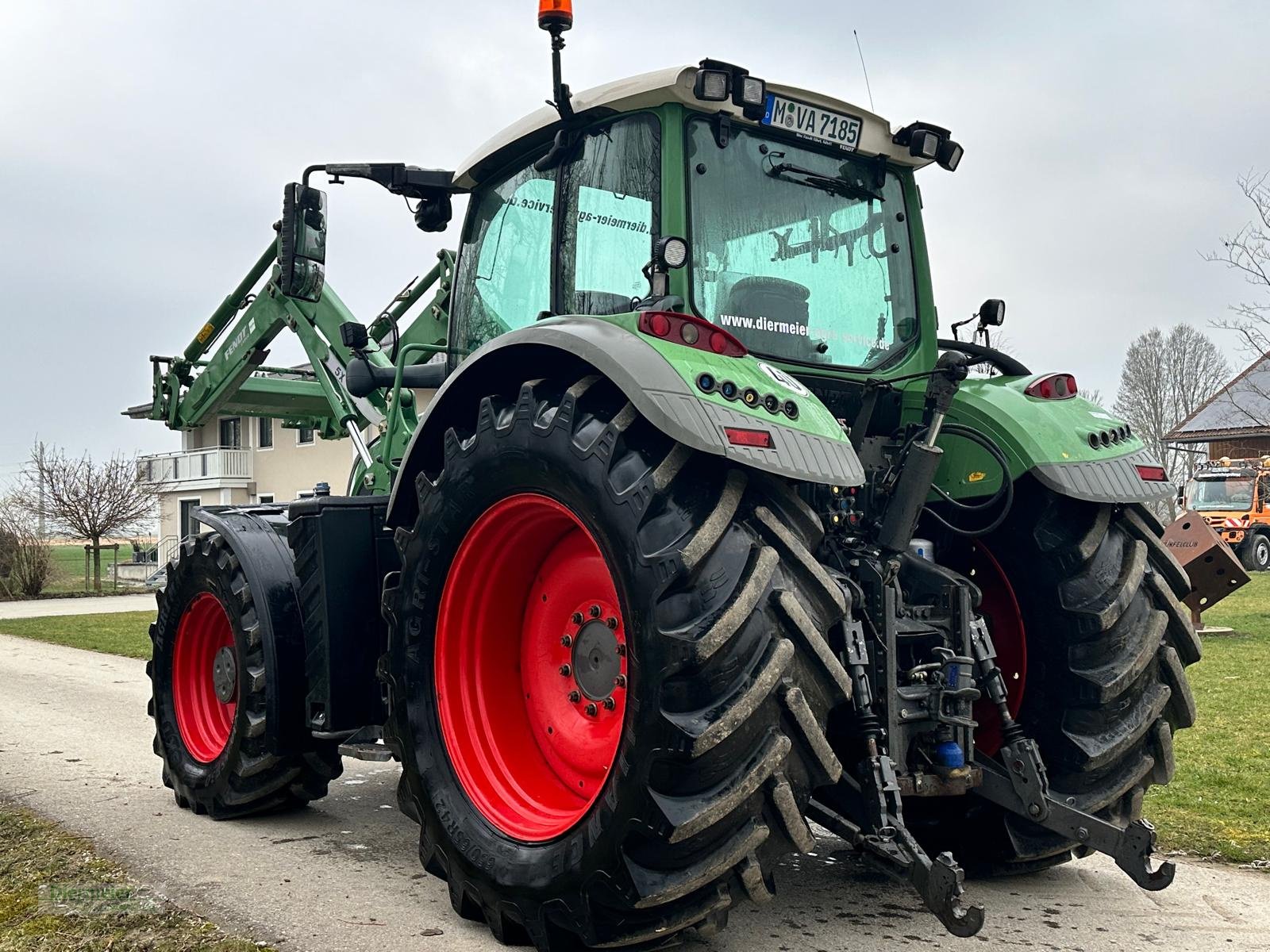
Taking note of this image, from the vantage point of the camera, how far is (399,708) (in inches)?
166

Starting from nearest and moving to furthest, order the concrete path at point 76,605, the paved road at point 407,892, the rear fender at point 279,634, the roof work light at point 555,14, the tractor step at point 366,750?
the paved road at point 407,892 < the roof work light at point 555,14 < the tractor step at point 366,750 < the rear fender at point 279,634 < the concrete path at point 76,605

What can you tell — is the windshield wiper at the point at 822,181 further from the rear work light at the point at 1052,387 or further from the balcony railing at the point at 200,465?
the balcony railing at the point at 200,465

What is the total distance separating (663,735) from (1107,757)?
1.89 meters

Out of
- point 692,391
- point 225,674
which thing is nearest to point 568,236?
point 692,391

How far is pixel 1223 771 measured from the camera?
6812mm

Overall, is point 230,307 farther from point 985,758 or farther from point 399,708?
point 985,758

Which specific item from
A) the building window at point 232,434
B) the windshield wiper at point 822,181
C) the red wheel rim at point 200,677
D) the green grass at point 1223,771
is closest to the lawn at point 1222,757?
the green grass at point 1223,771

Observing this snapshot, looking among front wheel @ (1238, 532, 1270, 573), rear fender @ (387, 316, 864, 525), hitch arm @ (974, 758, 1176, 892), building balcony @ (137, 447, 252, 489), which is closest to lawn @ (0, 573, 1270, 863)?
hitch arm @ (974, 758, 1176, 892)

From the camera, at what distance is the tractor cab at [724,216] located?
4156mm

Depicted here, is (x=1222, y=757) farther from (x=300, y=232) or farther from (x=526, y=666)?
(x=300, y=232)

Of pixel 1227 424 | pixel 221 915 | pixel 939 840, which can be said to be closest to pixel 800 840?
pixel 939 840

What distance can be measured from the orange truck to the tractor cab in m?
28.8

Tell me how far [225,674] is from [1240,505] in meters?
32.0

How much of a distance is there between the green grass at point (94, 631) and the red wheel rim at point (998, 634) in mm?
11014
